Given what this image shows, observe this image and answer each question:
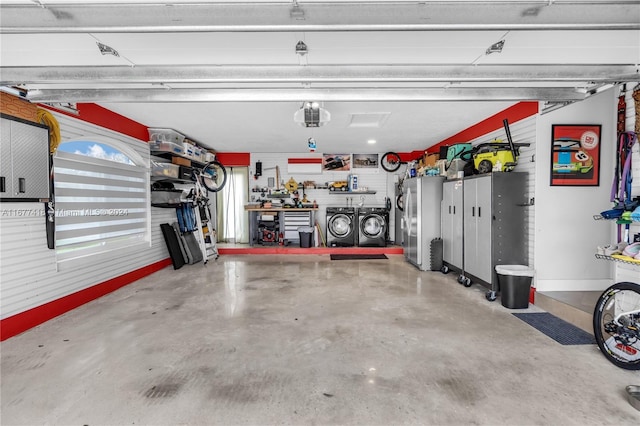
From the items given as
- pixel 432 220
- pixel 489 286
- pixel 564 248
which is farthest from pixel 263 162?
pixel 564 248

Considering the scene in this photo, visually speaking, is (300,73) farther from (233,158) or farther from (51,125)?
(233,158)

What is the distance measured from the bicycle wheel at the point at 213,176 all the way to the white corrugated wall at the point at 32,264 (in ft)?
11.0

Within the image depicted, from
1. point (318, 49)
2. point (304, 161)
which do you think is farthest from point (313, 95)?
point (304, 161)

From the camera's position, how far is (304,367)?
234 cm

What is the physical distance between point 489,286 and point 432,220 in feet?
6.09

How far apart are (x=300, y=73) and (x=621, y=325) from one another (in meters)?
3.46

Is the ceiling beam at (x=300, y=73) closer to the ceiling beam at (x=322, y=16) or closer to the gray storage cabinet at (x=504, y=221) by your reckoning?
the ceiling beam at (x=322, y=16)

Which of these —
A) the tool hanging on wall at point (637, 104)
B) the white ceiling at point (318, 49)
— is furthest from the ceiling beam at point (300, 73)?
the tool hanging on wall at point (637, 104)

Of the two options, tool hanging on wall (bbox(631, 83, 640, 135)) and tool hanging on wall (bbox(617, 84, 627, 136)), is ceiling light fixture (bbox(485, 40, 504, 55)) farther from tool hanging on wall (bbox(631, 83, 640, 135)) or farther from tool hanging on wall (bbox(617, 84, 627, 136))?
tool hanging on wall (bbox(617, 84, 627, 136))

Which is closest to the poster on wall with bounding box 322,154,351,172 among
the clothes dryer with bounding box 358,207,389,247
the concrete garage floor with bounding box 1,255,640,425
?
the clothes dryer with bounding box 358,207,389,247

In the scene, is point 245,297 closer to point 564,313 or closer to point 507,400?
point 507,400

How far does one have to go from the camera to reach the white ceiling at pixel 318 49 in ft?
5.76

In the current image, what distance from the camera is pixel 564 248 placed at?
3.76m

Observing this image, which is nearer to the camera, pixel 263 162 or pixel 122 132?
pixel 122 132
